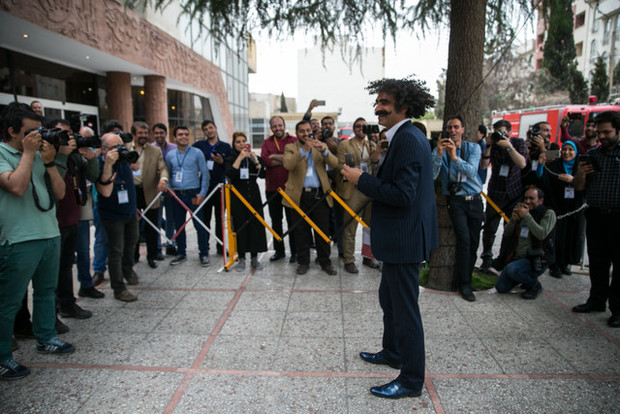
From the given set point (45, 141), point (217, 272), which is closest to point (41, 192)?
point (45, 141)

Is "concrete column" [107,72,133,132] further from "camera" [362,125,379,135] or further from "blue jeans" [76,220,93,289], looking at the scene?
"camera" [362,125,379,135]

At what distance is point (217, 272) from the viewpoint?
5.39 m

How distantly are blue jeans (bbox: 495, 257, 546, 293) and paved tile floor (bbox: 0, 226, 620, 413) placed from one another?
0.13 metres

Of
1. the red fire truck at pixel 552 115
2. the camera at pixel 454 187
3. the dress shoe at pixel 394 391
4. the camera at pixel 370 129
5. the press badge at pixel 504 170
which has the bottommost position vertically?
the dress shoe at pixel 394 391

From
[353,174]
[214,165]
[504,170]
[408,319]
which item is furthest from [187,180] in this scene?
[504,170]

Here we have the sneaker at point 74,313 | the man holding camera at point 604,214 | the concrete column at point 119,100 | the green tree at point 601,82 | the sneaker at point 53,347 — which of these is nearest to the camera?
the sneaker at point 53,347

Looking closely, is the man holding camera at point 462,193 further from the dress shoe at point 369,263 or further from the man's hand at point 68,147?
the man's hand at point 68,147

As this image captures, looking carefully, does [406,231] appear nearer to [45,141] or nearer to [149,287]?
[45,141]

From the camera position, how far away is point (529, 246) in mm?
4492

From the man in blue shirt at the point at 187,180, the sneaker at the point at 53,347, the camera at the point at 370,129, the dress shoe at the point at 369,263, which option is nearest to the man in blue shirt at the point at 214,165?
the man in blue shirt at the point at 187,180

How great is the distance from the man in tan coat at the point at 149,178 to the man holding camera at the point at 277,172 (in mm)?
1491

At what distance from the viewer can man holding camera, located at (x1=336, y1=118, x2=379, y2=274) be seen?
18.0ft

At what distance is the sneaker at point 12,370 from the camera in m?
2.91

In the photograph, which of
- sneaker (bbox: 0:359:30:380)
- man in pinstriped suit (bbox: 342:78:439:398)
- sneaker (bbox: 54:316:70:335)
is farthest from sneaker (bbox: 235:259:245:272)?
man in pinstriped suit (bbox: 342:78:439:398)
